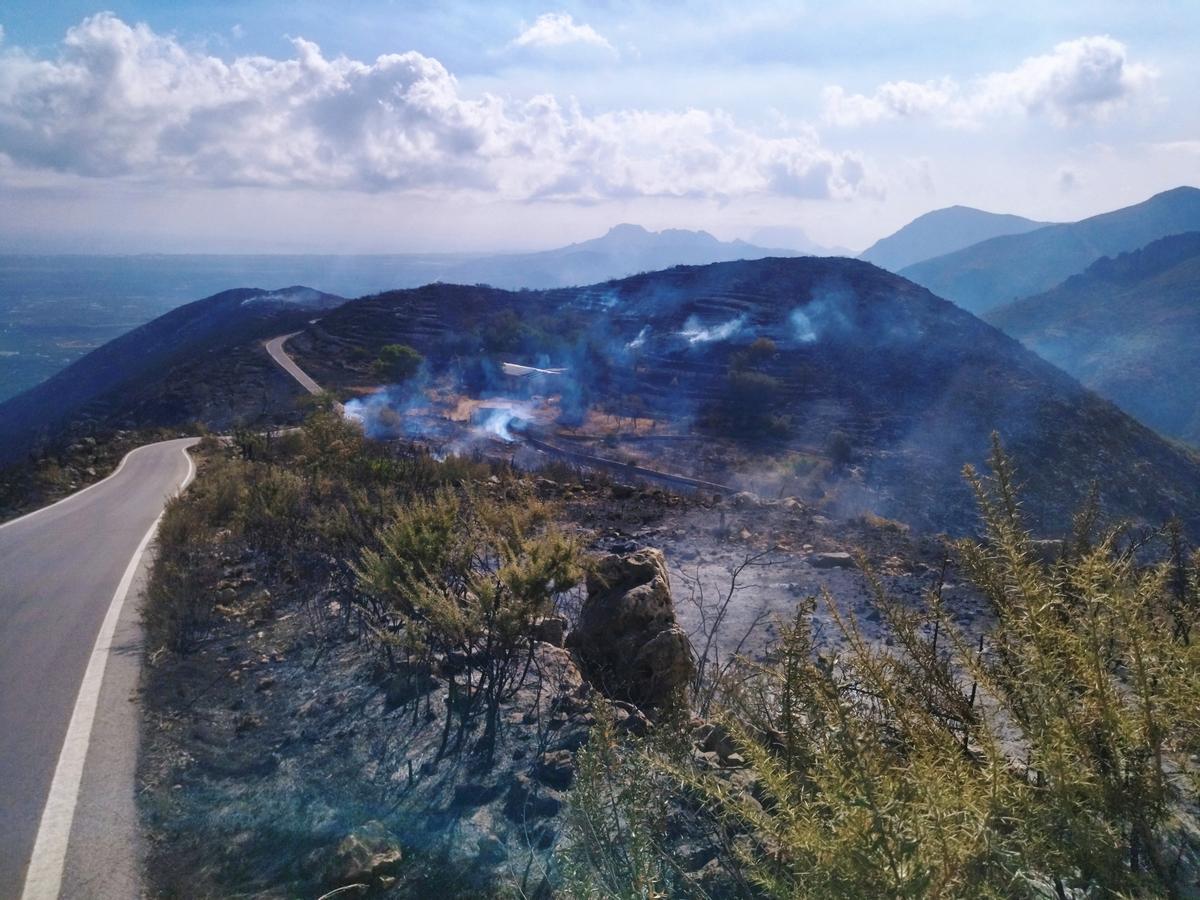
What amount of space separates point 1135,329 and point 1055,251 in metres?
106

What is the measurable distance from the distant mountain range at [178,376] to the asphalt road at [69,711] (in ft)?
85.6

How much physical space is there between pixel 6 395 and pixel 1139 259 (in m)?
149

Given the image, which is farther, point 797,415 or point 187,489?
point 797,415

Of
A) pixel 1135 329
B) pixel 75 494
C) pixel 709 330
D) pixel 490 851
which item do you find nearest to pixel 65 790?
pixel 490 851

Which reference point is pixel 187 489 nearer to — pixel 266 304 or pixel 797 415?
pixel 797 415

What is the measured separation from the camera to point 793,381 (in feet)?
129

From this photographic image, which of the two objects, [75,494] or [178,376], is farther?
[178,376]

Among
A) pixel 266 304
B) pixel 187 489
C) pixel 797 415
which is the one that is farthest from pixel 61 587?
pixel 266 304

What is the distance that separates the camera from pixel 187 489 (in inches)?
608

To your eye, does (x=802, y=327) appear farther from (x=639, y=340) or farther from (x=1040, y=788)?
(x=1040, y=788)

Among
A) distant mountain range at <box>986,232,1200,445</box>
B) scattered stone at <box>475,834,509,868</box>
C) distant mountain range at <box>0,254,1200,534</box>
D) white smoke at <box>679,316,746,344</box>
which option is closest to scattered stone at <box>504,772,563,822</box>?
scattered stone at <box>475,834,509,868</box>

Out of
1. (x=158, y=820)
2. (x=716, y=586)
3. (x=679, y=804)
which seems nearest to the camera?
(x=679, y=804)

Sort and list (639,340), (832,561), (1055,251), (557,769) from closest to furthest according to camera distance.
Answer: (557,769) → (832,561) → (639,340) → (1055,251)

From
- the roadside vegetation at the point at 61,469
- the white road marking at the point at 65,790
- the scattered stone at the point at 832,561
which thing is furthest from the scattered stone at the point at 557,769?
the roadside vegetation at the point at 61,469
